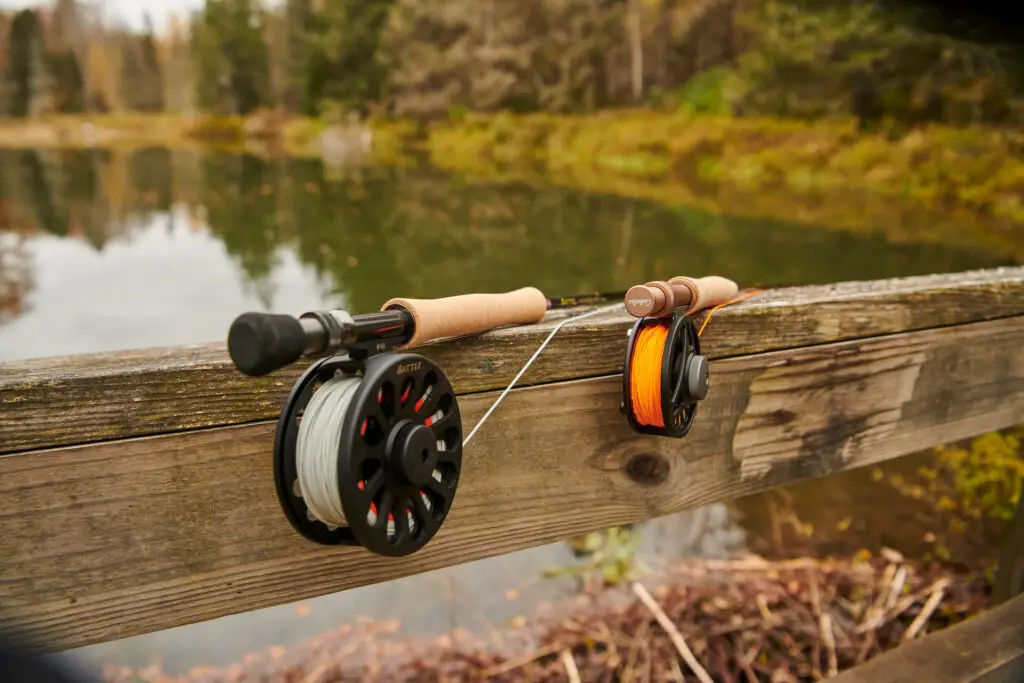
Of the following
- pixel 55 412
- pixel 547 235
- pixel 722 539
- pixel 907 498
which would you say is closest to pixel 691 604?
pixel 722 539

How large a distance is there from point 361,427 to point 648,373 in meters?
0.42

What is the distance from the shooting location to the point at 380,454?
0.64 metres

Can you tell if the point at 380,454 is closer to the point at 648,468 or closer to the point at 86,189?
the point at 648,468

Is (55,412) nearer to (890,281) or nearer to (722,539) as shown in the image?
(890,281)

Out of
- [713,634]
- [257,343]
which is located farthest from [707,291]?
[713,634]

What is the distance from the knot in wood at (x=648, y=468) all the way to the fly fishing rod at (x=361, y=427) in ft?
1.16

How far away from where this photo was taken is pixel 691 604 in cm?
269

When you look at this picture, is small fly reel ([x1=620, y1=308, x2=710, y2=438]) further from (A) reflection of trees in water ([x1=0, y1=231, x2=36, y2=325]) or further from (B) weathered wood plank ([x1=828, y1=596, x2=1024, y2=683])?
(A) reflection of trees in water ([x1=0, y1=231, x2=36, y2=325])

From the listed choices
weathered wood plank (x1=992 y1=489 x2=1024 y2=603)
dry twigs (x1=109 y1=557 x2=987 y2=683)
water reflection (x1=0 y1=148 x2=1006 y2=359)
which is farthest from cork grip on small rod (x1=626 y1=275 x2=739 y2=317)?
water reflection (x1=0 y1=148 x2=1006 y2=359)

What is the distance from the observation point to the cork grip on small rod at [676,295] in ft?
2.96

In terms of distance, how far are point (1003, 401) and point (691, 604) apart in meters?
1.51

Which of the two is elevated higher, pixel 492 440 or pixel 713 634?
pixel 492 440

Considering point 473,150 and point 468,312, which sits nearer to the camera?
point 468,312

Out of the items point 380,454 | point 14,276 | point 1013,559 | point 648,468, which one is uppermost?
point 380,454
